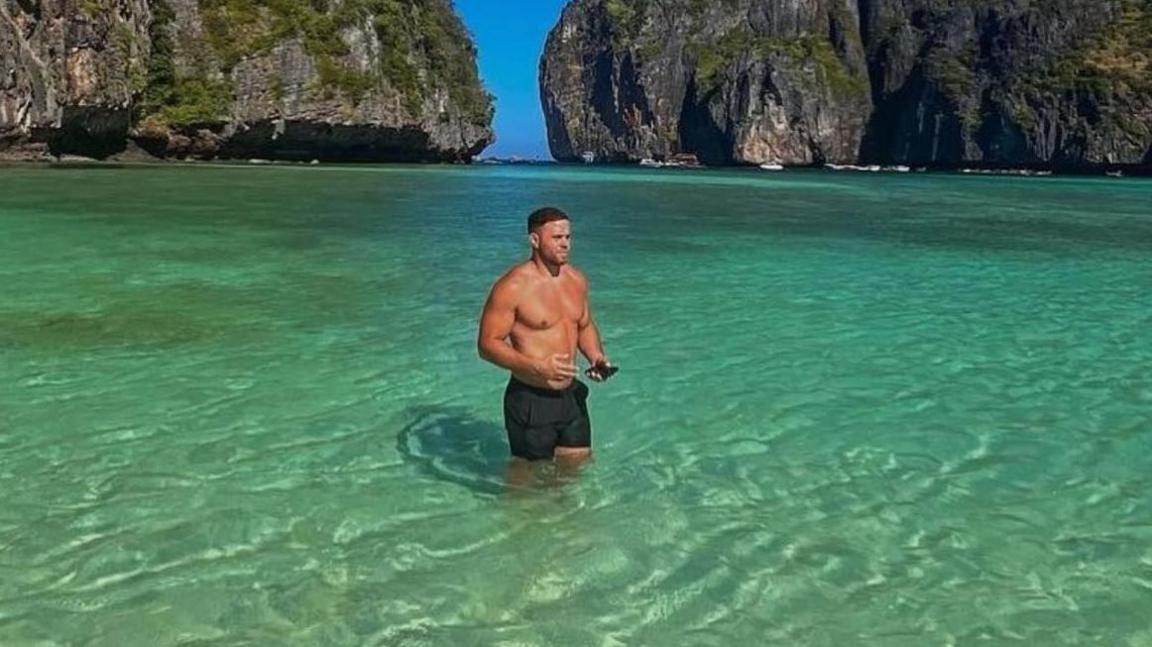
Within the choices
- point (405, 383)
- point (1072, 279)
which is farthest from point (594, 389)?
point (1072, 279)

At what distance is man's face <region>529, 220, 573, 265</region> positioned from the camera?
198 inches

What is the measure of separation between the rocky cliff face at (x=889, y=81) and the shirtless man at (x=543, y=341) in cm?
13799

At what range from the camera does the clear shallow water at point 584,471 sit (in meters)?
4.45

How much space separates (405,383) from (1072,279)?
1261 cm

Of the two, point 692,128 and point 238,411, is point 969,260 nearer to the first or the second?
point 238,411

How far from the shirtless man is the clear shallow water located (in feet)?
1.43

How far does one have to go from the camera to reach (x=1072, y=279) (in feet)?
54.0

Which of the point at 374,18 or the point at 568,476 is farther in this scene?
the point at 374,18

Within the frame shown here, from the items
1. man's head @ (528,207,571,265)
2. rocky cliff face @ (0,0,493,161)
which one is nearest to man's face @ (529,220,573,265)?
man's head @ (528,207,571,265)

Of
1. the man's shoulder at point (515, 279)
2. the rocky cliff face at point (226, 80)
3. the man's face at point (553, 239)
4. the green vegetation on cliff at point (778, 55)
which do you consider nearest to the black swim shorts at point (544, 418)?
the man's shoulder at point (515, 279)

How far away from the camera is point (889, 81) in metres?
170

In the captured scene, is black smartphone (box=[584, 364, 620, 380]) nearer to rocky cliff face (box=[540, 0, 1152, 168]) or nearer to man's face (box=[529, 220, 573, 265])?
man's face (box=[529, 220, 573, 265])

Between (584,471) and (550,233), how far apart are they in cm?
171

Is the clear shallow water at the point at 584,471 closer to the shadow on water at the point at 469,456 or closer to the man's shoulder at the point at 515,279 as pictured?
the shadow on water at the point at 469,456
